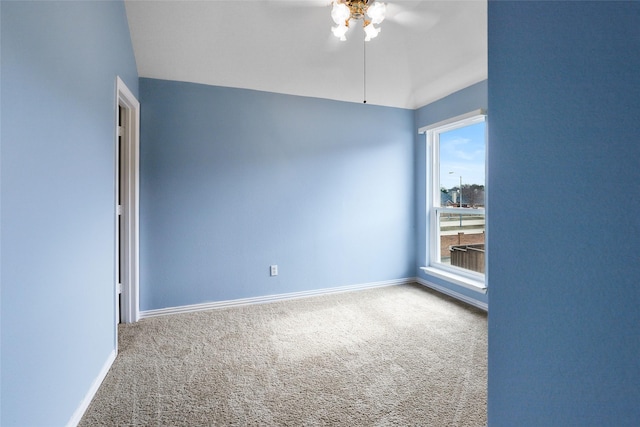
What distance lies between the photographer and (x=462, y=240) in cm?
371

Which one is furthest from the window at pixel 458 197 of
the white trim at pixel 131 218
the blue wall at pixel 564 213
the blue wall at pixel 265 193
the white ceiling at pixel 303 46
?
the white trim at pixel 131 218

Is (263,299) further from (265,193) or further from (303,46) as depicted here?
(303,46)

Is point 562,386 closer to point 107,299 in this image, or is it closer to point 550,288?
point 550,288

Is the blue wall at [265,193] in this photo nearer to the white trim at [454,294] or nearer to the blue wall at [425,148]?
the blue wall at [425,148]

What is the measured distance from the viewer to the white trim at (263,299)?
3.11 m

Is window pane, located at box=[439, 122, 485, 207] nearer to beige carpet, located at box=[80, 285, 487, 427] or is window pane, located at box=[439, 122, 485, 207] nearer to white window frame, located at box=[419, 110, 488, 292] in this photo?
white window frame, located at box=[419, 110, 488, 292]

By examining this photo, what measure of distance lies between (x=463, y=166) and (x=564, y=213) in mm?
3273

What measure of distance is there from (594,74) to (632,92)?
8 centimetres

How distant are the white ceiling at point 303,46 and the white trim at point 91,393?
2600 millimetres

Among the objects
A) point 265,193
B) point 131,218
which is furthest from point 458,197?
point 131,218

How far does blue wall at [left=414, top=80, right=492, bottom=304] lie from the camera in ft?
10.7

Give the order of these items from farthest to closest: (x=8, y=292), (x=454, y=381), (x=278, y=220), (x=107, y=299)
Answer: (x=278, y=220) → (x=107, y=299) → (x=454, y=381) → (x=8, y=292)

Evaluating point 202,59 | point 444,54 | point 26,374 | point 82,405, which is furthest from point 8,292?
point 444,54

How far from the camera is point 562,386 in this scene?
61 centimetres
